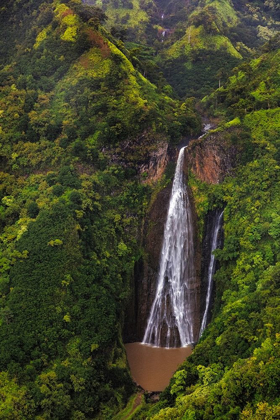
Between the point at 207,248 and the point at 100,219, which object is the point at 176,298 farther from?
the point at 100,219

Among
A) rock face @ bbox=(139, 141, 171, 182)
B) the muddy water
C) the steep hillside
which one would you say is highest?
the steep hillside

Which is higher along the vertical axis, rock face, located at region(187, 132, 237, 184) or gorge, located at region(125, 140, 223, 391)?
rock face, located at region(187, 132, 237, 184)

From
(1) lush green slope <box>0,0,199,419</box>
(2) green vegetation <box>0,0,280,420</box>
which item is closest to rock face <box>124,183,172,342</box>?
(2) green vegetation <box>0,0,280,420</box>

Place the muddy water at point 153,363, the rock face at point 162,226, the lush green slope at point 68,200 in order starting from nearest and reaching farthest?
1. the lush green slope at point 68,200
2. the muddy water at point 153,363
3. the rock face at point 162,226

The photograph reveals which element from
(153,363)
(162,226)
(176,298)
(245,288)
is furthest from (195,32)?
(153,363)

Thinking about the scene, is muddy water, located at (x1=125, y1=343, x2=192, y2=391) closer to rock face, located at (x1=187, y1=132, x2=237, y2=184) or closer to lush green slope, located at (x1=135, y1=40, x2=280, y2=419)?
lush green slope, located at (x1=135, y1=40, x2=280, y2=419)

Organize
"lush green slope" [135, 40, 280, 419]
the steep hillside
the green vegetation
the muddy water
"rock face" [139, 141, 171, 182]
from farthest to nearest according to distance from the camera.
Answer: the steep hillside < "rock face" [139, 141, 171, 182] < the muddy water < the green vegetation < "lush green slope" [135, 40, 280, 419]

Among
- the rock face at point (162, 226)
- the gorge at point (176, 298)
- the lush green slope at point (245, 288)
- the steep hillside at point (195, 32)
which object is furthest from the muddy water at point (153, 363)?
the steep hillside at point (195, 32)

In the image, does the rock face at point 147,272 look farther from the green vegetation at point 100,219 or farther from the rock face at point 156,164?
the rock face at point 156,164
